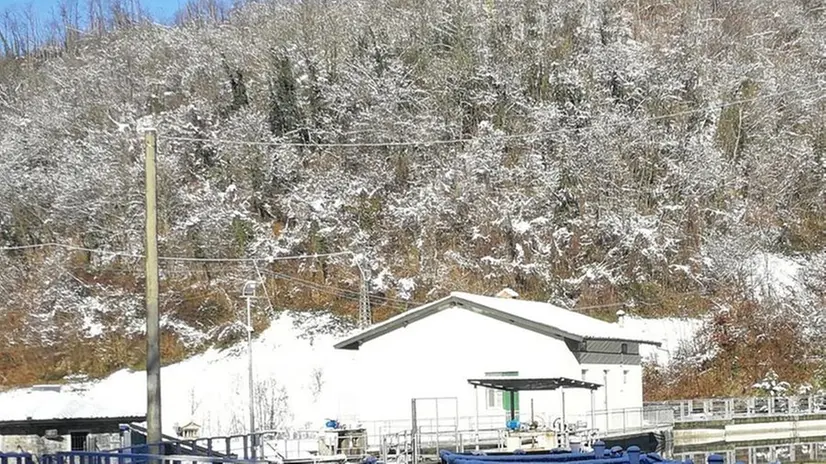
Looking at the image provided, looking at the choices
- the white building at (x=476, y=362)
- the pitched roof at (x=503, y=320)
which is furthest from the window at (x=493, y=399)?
the pitched roof at (x=503, y=320)

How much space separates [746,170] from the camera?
66.6 m

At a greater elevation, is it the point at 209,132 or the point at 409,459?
the point at 209,132

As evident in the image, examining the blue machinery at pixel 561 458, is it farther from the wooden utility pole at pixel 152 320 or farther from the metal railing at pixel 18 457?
the metal railing at pixel 18 457

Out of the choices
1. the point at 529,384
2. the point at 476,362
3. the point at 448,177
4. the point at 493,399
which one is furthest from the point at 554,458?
the point at 448,177

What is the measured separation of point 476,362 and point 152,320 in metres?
19.1

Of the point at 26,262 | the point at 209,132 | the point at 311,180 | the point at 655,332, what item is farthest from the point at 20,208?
the point at 655,332

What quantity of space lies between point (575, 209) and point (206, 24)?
36632 mm

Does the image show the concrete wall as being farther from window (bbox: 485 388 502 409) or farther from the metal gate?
the metal gate

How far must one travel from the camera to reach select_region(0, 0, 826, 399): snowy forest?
2402 inches

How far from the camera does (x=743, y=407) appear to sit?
4616 centimetres

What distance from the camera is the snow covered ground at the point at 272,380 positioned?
169 feet

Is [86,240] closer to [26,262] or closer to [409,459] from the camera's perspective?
[26,262]

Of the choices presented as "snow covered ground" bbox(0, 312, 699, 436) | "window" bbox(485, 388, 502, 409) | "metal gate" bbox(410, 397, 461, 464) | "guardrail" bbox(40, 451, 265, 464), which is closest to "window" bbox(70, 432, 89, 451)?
"metal gate" bbox(410, 397, 461, 464)

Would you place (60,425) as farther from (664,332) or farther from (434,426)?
(664,332)
